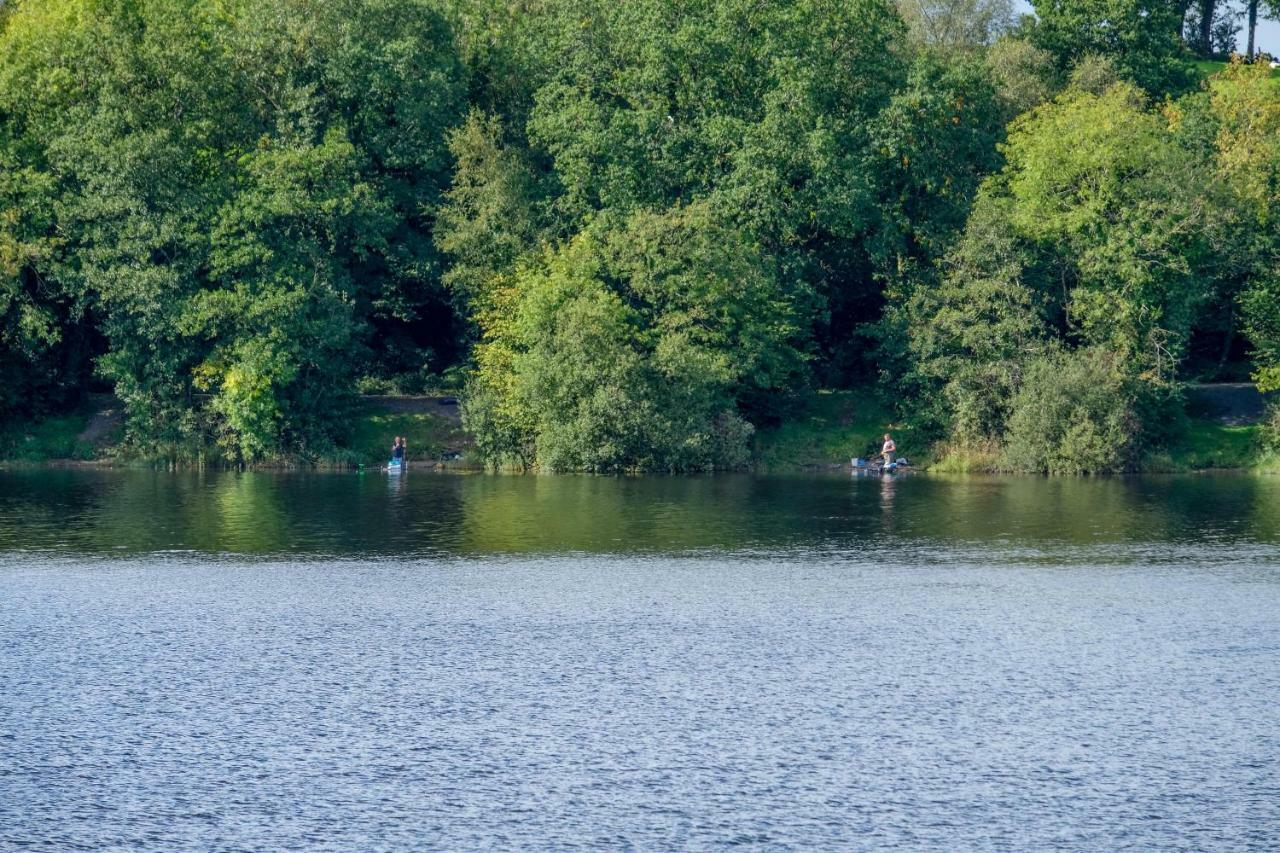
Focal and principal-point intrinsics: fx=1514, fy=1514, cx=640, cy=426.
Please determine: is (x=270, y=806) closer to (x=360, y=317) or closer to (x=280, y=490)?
(x=280, y=490)

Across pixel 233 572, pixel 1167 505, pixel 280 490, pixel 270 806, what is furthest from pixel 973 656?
pixel 280 490

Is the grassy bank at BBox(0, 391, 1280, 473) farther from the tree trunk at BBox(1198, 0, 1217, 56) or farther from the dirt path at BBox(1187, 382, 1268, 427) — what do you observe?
the tree trunk at BBox(1198, 0, 1217, 56)

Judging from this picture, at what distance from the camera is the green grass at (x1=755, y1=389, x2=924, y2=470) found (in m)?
76.1

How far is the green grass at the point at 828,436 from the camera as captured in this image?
76.1 m

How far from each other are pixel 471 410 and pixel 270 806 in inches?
2126

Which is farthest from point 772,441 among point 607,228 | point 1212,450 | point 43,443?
point 43,443

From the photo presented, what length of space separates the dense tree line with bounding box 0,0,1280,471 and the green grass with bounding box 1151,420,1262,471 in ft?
6.13

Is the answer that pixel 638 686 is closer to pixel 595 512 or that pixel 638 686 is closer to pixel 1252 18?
pixel 595 512

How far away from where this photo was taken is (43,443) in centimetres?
7575

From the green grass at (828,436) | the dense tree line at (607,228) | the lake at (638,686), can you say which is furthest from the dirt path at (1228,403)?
the lake at (638,686)

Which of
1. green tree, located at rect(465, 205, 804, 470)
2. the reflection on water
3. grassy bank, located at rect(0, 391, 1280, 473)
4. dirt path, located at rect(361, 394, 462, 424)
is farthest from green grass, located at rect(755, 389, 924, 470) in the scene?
dirt path, located at rect(361, 394, 462, 424)

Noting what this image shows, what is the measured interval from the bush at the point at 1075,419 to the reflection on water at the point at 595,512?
102 inches

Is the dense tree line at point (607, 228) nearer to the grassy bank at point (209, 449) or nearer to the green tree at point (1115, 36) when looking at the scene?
the grassy bank at point (209, 449)

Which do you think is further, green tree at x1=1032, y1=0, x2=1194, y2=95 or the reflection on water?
green tree at x1=1032, y1=0, x2=1194, y2=95
